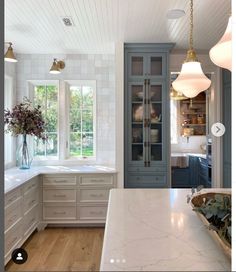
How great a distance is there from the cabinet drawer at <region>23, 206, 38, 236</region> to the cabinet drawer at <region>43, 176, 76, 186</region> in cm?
38

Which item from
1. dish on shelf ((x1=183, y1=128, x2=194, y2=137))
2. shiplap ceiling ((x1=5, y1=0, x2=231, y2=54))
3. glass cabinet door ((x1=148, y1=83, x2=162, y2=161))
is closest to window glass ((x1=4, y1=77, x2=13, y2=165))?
shiplap ceiling ((x1=5, y1=0, x2=231, y2=54))

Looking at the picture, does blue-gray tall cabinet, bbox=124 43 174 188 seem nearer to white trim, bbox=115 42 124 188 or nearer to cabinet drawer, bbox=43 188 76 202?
white trim, bbox=115 42 124 188

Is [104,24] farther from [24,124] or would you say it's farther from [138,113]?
[24,124]

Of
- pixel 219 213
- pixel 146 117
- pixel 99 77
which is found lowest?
pixel 219 213

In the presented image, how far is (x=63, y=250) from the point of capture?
3.30 meters

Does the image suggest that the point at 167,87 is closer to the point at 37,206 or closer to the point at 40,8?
the point at 40,8

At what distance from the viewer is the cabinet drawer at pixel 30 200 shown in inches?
134

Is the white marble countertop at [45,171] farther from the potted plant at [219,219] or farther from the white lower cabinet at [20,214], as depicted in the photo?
the potted plant at [219,219]

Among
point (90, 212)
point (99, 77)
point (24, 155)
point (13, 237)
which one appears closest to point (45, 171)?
point (24, 155)

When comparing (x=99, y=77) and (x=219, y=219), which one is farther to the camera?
(x=99, y=77)

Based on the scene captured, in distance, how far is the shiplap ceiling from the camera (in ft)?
8.91

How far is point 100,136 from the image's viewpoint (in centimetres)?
449

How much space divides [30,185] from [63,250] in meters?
0.91

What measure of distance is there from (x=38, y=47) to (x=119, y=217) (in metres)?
3.26
